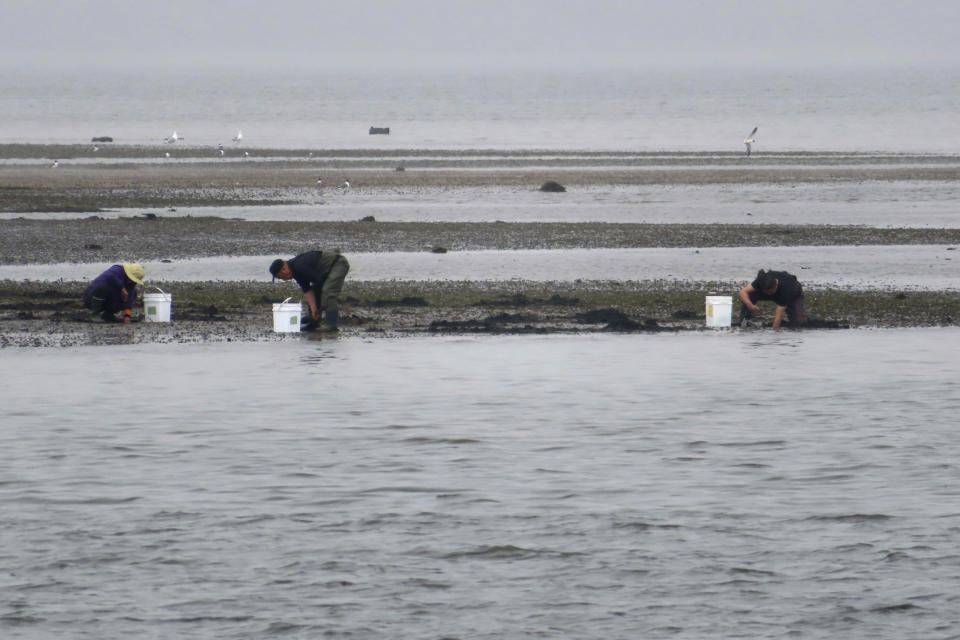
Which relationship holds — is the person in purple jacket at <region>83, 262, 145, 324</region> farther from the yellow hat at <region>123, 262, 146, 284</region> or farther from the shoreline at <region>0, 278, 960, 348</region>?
the shoreline at <region>0, 278, 960, 348</region>

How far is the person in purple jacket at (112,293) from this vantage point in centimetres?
1861

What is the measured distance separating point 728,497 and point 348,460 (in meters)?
3.04

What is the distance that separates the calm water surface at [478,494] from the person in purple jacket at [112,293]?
1500 millimetres

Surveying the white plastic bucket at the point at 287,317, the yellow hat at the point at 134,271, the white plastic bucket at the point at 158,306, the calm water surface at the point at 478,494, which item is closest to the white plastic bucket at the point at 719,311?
the calm water surface at the point at 478,494

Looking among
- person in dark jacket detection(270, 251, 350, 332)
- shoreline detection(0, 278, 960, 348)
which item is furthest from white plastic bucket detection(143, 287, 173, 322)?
person in dark jacket detection(270, 251, 350, 332)

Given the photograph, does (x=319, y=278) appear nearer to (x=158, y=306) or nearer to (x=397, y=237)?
(x=158, y=306)

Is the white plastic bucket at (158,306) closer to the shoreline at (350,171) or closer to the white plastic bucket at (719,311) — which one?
the white plastic bucket at (719,311)

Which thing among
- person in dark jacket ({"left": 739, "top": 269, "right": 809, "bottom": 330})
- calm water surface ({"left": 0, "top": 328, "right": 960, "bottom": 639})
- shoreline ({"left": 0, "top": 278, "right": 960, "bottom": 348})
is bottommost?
calm water surface ({"left": 0, "top": 328, "right": 960, "bottom": 639})

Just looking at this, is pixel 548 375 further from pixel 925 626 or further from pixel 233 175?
pixel 233 175

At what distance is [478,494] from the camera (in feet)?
35.8

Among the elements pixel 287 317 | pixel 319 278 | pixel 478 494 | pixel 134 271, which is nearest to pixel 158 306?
pixel 134 271

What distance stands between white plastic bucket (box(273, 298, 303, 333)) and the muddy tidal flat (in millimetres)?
213

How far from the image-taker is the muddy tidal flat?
19781 mm

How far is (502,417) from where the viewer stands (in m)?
13.9
